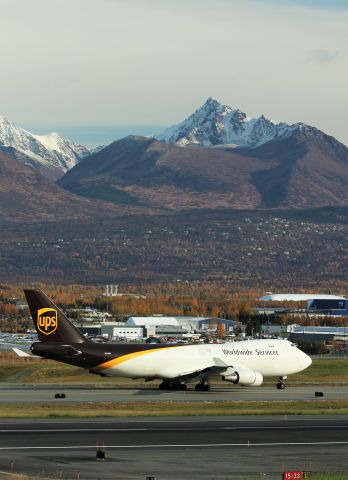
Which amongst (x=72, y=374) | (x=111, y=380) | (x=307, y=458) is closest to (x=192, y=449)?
(x=307, y=458)

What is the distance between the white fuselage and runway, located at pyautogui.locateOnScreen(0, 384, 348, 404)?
1583mm

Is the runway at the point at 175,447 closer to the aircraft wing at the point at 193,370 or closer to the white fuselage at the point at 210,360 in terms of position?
the aircraft wing at the point at 193,370

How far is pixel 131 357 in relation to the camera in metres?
102

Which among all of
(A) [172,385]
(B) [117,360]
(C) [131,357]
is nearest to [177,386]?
(A) [172,385]

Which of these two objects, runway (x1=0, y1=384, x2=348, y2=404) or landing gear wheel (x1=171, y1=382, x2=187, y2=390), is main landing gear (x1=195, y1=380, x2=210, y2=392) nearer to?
runway (x1=0, y1=384, x2=348, y2=404)

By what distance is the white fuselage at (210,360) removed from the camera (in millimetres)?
102688

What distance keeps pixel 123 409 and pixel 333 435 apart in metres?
19.5

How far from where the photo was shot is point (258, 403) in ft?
290

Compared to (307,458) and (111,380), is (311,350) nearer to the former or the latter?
(111,380)

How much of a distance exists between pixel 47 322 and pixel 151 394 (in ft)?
34.6

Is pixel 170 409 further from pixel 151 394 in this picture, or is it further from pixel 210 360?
pixel 210 360

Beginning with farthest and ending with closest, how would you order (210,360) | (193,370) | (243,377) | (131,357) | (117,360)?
1. (210,360)
2. (193,370)
3. (243,377)
4. (131,357)
5. (117,360)

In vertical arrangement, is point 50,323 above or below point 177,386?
above

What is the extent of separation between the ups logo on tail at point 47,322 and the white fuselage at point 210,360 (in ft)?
16.8
